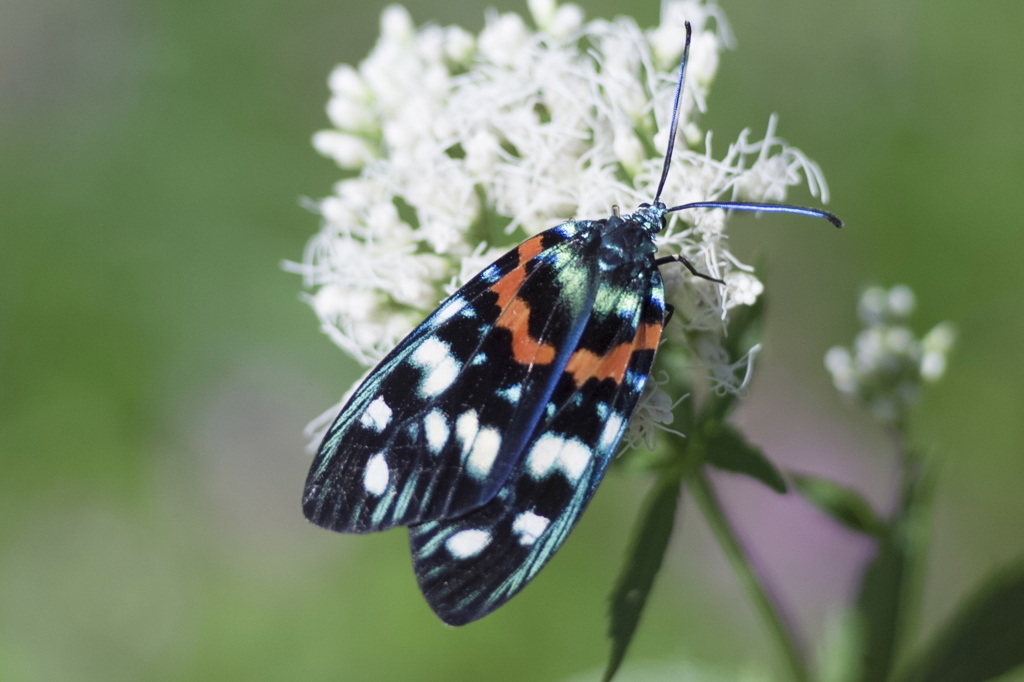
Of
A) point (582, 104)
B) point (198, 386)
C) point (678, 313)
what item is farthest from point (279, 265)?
point (678, 313)

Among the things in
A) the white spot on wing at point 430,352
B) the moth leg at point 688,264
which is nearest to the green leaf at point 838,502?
the moth leg at point 688,264

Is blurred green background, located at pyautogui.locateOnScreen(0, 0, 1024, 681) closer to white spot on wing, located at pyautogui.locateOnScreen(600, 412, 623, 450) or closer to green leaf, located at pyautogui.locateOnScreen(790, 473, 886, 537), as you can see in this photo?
green leaf, located at pyautogui.locateOnScreen(790, 473, 886, 537)

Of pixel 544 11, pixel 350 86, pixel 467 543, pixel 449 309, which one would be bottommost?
pixel 467 543

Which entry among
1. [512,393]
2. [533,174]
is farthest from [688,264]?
[512,393]

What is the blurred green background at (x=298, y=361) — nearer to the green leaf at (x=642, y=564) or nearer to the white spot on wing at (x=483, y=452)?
the green leaf at (x=642, y=564)

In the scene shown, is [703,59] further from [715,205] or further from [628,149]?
[715,205]

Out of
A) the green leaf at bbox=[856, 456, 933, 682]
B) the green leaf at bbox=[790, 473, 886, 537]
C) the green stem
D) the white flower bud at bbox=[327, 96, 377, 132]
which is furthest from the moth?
the white flower bud at bbox=[327, 96, 377, 132]

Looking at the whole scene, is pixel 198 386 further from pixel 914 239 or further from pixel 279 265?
pixel 914 239
